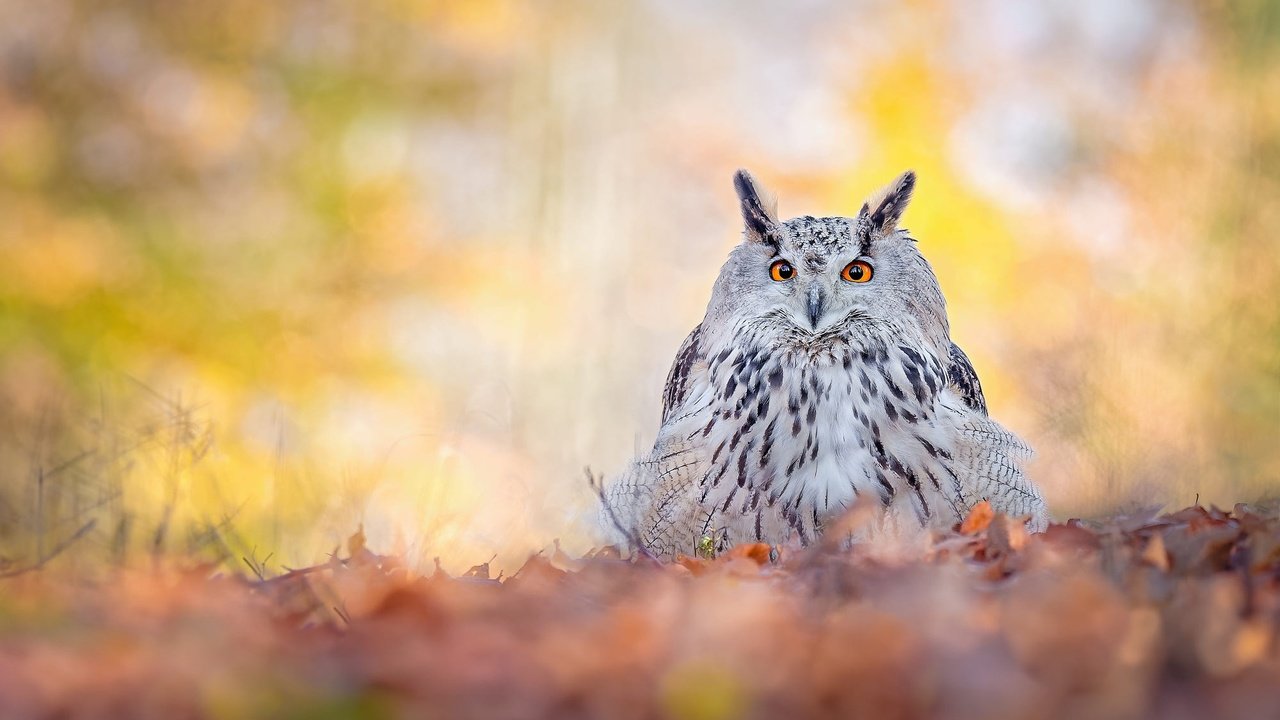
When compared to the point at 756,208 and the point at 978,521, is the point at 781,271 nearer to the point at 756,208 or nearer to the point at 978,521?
the point at 756,208

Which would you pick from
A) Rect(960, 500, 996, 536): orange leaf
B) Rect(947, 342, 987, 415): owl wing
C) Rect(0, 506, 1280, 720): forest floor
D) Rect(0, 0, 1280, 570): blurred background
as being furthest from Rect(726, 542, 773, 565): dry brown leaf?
Rect(0, 0, 1280, 570): blurred background

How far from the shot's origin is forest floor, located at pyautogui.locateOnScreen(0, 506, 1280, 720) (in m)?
1.11

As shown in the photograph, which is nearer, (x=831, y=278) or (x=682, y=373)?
(x=831, y=278)

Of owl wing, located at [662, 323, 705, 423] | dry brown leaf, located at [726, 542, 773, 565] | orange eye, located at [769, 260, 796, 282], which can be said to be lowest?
dry brown leaf, located at [726, 542, 773, 565]

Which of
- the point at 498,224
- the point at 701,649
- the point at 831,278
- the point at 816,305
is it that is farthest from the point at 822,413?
the point at 498,224

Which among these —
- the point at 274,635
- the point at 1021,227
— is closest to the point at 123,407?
the point at 274,635

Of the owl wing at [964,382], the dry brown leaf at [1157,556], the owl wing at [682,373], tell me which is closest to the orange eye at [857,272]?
the owl wing at [964,382]

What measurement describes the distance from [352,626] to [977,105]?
833 centimetres

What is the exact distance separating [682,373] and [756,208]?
1.78 feet

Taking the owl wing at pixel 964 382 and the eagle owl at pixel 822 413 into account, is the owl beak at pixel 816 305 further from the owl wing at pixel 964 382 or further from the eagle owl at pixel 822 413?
the owl wing at pixel 964 382

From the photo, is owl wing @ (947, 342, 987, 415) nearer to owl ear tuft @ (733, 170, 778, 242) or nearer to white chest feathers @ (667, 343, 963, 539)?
white chest feathers @ (667, 343, 963, 539)

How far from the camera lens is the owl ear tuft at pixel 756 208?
328 cm

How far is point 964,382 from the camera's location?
3135 mm

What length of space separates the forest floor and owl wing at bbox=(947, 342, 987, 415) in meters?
1.40
